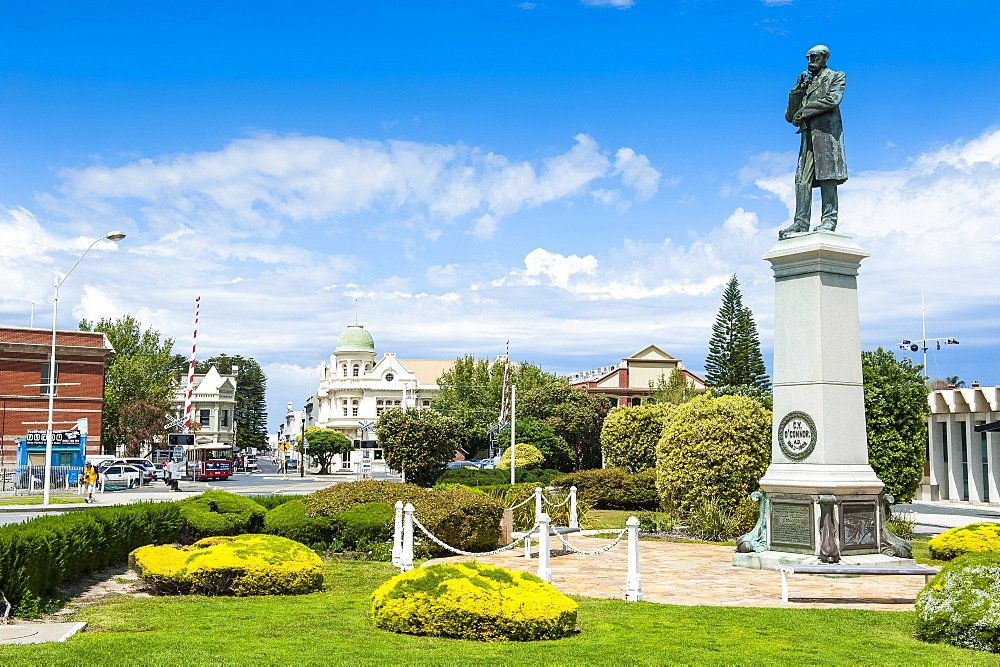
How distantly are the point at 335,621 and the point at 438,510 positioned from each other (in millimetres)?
7231

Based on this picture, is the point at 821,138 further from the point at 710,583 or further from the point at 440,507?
the point at 440,507

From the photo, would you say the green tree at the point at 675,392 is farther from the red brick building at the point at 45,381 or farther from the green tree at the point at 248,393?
the green tree at the point at 248,393

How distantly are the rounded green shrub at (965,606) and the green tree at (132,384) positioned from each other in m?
69.2

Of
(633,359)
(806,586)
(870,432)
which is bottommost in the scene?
(806,586)

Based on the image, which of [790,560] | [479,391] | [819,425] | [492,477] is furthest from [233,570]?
[479,391]

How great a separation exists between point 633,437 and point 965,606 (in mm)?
27162

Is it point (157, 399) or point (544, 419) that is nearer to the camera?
point (544, 419)

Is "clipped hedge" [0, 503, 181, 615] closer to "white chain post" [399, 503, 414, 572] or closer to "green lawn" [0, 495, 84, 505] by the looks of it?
"white chain post" [399, 503, 414, 572]

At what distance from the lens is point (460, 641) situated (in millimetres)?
9602

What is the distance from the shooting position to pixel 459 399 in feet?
261

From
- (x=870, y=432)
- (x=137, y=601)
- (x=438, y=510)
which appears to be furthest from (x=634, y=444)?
(x=137, y=601)

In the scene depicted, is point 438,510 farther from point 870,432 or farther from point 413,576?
point 870,432

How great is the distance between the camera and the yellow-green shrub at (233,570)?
12577 mm

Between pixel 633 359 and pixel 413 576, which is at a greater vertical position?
pixel 633 359
